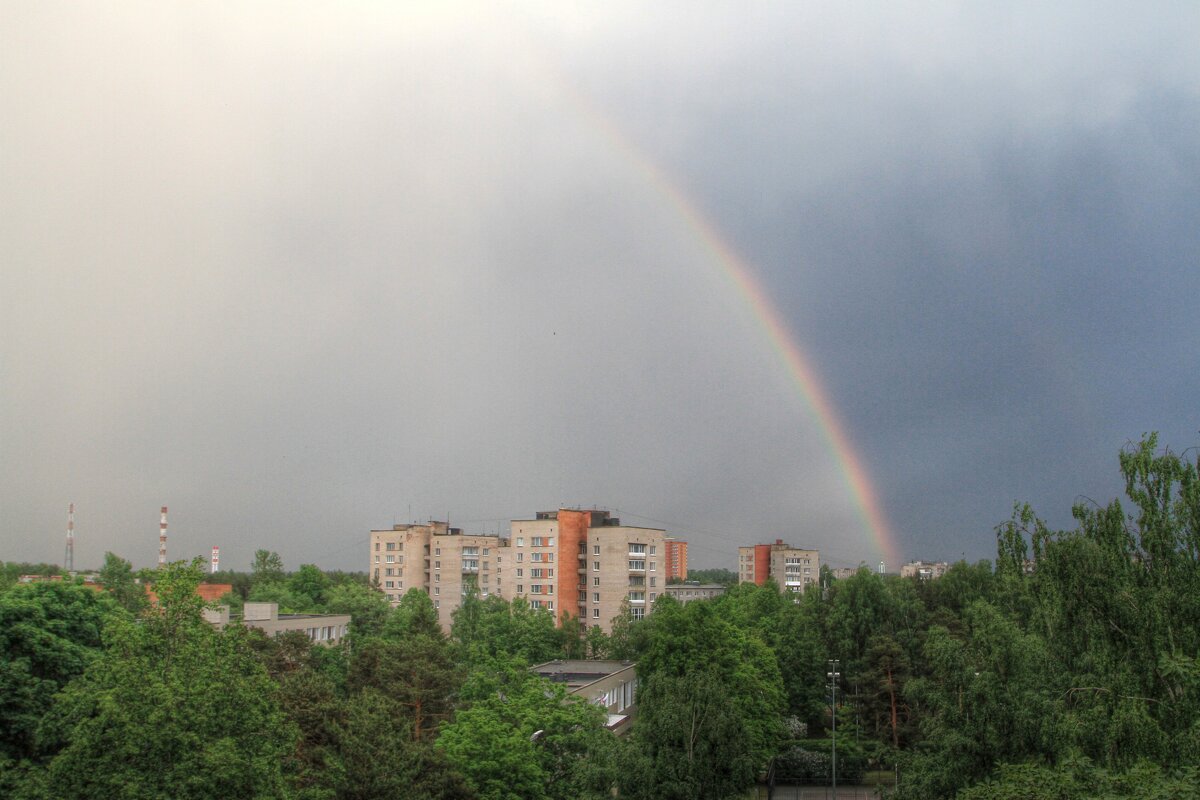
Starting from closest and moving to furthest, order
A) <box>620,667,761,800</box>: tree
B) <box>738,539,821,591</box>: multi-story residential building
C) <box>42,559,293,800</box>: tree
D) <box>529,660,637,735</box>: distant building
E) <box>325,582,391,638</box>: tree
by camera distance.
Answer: <box>42,559,293,800</box>: tree → <box>620,667,761,800</box>: tree → <box>529,660,637,735</box>: distant building → <box>325,582,391,638</box>: tree → <box>738,539,821,591</box>: multi-story residential building

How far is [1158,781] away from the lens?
13531 millimetres

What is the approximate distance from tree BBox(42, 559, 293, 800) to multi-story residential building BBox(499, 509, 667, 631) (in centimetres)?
6696

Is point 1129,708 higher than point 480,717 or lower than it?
higher

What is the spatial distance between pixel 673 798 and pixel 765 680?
74.8 ft

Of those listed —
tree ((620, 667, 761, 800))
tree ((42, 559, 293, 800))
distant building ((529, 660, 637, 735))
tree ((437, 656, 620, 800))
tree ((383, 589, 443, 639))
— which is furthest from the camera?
tree ((383, 589, 443, 639))

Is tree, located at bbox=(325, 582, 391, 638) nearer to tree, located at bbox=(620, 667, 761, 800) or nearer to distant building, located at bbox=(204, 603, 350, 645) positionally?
distant building, located at bbox=(204, 603, 350, 645)

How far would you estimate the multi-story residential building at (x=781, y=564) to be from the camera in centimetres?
15388

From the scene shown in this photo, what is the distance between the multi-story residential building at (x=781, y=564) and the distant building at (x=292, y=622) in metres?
91.9

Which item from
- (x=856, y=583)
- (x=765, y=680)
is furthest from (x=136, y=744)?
(x=856, y=583)

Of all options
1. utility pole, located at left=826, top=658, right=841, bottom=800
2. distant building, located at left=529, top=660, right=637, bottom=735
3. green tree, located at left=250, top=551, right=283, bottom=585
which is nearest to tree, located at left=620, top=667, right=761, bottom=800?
distant building, located at left=529, top=660, right=637, bottom=735

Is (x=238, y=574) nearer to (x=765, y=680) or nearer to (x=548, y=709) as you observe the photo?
(x=765, y=680)

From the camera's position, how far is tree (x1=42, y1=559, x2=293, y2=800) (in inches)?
579

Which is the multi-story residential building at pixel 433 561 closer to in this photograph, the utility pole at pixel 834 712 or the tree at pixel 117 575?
the tree at pixel 117 575

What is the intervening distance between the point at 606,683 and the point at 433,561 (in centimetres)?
6432
